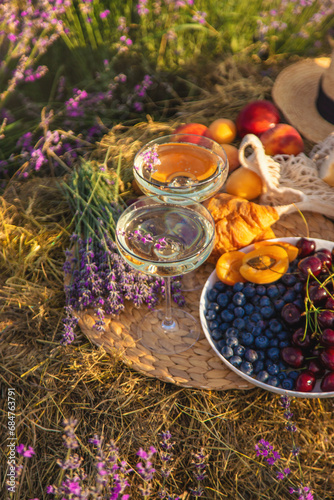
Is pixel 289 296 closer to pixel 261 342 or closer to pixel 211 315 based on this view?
pixel 261 342

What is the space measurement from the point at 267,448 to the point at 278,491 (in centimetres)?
16

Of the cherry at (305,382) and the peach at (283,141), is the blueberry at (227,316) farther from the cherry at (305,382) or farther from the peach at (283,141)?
the peach at (283,141)

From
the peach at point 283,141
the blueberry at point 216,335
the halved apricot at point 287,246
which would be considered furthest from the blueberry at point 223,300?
the peach at point 283,141

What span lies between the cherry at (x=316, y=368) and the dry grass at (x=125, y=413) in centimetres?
17

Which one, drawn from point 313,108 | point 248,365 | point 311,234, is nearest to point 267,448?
point 248,365

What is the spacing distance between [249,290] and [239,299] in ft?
0.22

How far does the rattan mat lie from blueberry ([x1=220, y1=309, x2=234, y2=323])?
0.51 ft

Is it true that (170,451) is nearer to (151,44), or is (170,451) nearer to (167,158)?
(167,158)

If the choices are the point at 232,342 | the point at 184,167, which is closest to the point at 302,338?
the point at 232,342

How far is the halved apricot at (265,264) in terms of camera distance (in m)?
2.00

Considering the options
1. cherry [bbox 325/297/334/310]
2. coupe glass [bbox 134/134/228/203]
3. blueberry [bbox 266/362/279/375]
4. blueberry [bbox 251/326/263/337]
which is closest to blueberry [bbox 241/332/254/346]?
blueberry [bbox 251/326/263/337]

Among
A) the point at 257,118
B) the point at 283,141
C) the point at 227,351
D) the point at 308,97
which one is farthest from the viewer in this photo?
the point at 308,97

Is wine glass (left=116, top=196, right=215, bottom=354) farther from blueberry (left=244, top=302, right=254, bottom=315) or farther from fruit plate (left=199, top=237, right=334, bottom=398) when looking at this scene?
blueberry (left=244, top=302, right=254, bottom=315)

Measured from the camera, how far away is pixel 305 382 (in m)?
1.72
